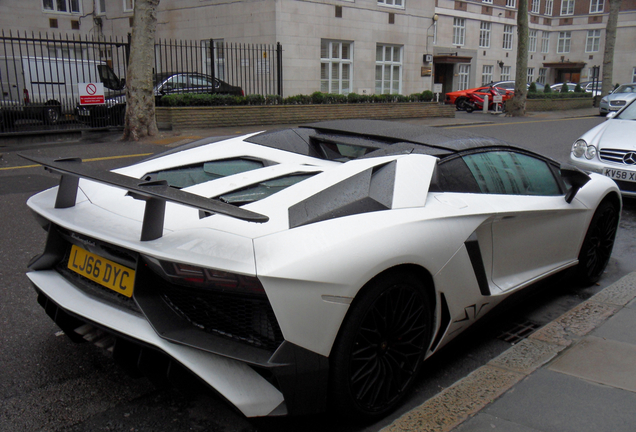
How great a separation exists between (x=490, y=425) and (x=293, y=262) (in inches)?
45.9

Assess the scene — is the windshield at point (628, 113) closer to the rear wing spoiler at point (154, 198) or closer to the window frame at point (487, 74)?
the rear wing spoiler at point (154, 198)

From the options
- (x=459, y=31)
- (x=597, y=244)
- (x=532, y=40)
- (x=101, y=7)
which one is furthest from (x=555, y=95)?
(x=597, y=244)

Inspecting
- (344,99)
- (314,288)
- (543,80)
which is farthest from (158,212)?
(543,80)

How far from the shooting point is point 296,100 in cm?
1908

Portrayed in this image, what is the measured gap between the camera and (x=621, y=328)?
3629 millimetres

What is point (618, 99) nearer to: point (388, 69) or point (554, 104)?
point (554, 104)

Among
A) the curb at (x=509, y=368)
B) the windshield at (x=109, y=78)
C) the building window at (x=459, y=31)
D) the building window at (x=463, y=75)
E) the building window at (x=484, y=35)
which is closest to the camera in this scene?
the curb at (x=509, y=368)

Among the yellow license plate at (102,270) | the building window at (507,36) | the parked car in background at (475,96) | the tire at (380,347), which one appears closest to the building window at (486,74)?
the building window at (507,36)

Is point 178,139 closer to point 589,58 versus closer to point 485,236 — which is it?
point 485,236

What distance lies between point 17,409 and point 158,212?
120 cm

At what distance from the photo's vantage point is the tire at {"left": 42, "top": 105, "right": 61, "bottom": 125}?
13852mm

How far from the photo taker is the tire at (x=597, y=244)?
434 centimetres

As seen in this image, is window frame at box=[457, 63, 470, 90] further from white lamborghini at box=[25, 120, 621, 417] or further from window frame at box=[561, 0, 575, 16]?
white lamborghini at box=[25, 120, 621, 417]

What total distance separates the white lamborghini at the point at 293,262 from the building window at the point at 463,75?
41.5 m
